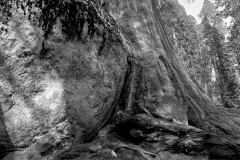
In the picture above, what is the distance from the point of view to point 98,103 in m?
3.22

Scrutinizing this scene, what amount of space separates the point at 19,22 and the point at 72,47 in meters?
0.83

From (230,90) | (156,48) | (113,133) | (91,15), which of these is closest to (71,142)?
(113,133)

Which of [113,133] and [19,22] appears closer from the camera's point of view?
[19,22]

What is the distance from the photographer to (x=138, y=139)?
3.03 metres

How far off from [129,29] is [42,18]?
2.19 m

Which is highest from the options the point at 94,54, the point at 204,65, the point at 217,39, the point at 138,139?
the point at 217,39

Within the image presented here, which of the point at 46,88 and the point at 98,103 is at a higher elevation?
the point at 46,88

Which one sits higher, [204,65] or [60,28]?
[204,65]

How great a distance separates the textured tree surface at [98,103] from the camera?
257cm

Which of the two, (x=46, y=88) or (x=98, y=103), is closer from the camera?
(x=46, y=88)

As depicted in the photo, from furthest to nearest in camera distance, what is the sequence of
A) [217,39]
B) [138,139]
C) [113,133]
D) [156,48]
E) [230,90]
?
[217,39]
[230,90]
[156,48]
[113,133]
[138,139]

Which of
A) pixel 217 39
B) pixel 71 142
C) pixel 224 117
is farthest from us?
pixel 217 39

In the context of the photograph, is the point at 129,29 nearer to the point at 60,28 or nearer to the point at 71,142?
the point at 60,28

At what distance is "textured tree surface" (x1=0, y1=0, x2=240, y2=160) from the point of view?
2566 mm
